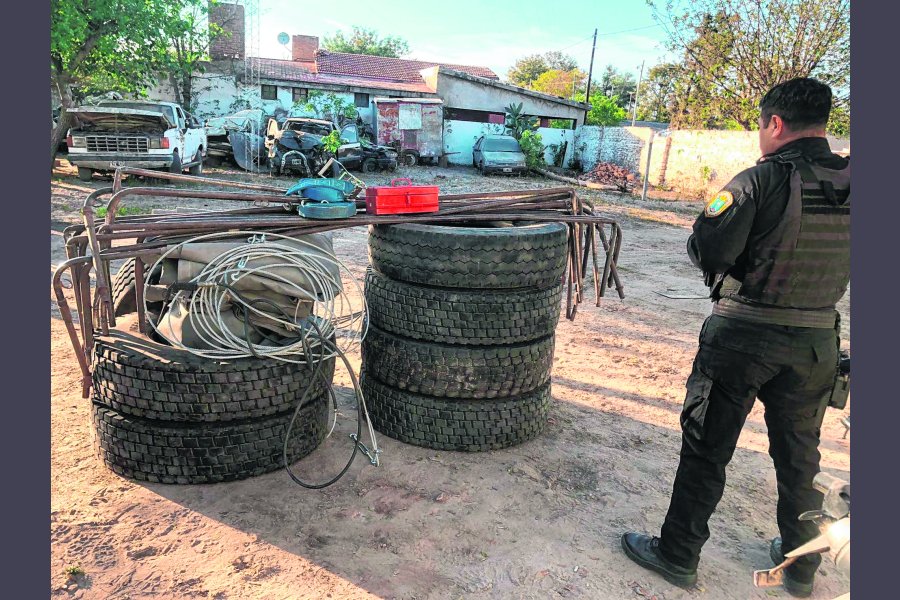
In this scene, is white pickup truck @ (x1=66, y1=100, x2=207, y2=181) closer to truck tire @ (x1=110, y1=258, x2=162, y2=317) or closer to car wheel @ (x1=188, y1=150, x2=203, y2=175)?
car wheel @ (x1=188, y1=150, x2=203, y2=175)

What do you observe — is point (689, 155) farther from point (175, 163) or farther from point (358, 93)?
point (358, 93)

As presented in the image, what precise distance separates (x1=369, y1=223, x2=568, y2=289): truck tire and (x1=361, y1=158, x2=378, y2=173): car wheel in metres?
18.2

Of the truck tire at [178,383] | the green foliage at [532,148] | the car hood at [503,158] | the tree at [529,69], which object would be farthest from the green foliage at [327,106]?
the tree at [529,69]

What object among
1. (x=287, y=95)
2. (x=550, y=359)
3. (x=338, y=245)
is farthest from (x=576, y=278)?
(x=287, y=95)

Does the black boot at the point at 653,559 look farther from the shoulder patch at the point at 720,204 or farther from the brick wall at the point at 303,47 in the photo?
the brick wall at the point at 303,47

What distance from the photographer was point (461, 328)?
10.5ft

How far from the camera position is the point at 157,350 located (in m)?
2.82

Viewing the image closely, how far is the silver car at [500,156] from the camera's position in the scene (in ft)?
78.1

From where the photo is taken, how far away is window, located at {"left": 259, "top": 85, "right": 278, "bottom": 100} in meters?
27.3

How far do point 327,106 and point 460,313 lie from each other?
25913 mm

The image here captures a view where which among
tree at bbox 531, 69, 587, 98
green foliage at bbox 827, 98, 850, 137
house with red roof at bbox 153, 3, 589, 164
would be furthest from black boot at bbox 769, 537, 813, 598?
tree at bbox 531, 69, 587, 98

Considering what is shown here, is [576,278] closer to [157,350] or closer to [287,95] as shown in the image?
[157,350]

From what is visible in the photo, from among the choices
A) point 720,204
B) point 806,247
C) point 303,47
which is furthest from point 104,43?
point 303,47

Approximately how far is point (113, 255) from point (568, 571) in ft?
8.02
